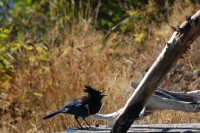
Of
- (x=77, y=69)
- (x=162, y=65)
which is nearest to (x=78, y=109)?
(x=162, y=65)

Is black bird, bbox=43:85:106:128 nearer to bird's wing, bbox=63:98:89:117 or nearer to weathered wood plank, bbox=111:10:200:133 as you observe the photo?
bird's wing, bbox=63:98:89:117

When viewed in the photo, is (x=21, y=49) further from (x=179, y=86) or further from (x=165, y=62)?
(x=165, y=62)

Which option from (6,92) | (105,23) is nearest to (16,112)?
(6,92)

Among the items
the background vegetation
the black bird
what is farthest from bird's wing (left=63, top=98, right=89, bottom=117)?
the background vegetation

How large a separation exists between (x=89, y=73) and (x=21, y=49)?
1.87m

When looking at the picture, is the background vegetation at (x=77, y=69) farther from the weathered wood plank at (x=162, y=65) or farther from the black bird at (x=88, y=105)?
the weathered wood plank at (x=162, y=65)

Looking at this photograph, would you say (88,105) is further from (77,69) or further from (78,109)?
(77,69)

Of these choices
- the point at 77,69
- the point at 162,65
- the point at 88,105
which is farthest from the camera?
the point at 77,69

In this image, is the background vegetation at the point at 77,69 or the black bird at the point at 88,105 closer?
the black bird at the point at 88,105

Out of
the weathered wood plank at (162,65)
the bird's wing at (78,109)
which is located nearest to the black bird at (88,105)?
the bird's wing at (78,109)

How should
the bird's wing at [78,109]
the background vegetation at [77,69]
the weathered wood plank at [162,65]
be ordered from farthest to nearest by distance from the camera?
1. the background vegetation at [77,69]
2. the bird's wing at [78,109]
3. the weathered wood plank at [162,65]

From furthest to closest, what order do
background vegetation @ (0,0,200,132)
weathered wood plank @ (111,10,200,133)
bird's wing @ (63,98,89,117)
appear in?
background vegetation @ (0,0,200,132)
bird's wing @ (63,98,89,117)
weathered wood plank @ (111,10,200,133)

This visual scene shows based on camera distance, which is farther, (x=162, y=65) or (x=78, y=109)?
(x=78, y=109)

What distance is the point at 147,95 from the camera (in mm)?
5891
